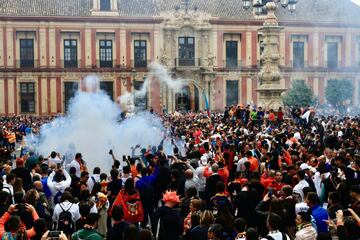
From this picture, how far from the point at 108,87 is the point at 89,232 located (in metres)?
45.7

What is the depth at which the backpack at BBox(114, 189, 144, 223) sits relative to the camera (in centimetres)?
1052

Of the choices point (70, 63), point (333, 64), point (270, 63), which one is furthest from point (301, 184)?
point (333, 64)

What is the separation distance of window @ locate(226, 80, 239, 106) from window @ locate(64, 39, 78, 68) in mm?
12877

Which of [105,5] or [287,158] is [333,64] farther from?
[287,158]

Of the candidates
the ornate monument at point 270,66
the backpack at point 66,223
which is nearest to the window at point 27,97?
the ornate monument at point 270,66

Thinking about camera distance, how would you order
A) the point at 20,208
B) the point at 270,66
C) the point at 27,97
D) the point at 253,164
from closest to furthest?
the point at 20,208 < the point at 253,164 < the point at 270,66 < the point at 27,97

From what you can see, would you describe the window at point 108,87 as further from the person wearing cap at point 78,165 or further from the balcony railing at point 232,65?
the person wearing cap at point 78,165

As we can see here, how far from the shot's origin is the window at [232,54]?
183ft

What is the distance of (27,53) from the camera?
52.7 m

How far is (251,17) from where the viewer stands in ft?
183

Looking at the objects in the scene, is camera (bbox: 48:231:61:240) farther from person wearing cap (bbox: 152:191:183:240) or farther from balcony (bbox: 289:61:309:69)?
balcony (bbox: 289:61:309:69)

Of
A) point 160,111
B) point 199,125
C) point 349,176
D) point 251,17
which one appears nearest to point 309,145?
point 349,176

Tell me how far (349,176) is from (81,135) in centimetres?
1480

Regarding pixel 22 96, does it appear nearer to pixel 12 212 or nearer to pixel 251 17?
pixel 251 17
